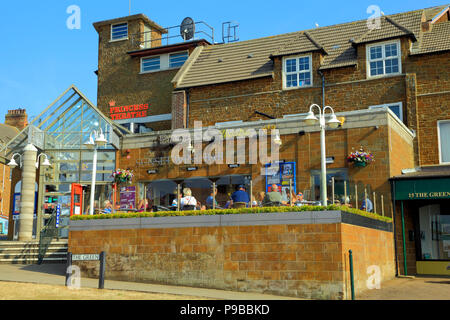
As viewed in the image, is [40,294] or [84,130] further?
[84,130]

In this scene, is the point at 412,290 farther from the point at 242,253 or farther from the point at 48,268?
the point at 48,268

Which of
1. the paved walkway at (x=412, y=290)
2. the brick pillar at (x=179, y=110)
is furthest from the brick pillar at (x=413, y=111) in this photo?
the brick pillar at (x=179, y=110)

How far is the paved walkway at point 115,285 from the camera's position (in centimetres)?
1416

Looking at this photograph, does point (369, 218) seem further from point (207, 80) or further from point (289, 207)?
point (207, 80)

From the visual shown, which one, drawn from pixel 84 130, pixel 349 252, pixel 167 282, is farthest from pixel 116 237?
pixel 84 130

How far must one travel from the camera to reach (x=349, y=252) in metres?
14.4

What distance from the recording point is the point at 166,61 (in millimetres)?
33844

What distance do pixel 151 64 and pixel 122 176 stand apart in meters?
11.9

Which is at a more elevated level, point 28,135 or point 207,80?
point 207,80

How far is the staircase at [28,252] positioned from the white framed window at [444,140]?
16.6 metres

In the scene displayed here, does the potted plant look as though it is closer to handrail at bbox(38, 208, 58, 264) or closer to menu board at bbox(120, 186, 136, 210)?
menu board at bbox(120, 186, 136, 210)

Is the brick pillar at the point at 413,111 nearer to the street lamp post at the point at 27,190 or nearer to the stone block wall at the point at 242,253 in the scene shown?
the stone block wall at the point at 242,253

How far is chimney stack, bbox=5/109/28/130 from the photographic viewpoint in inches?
2263
